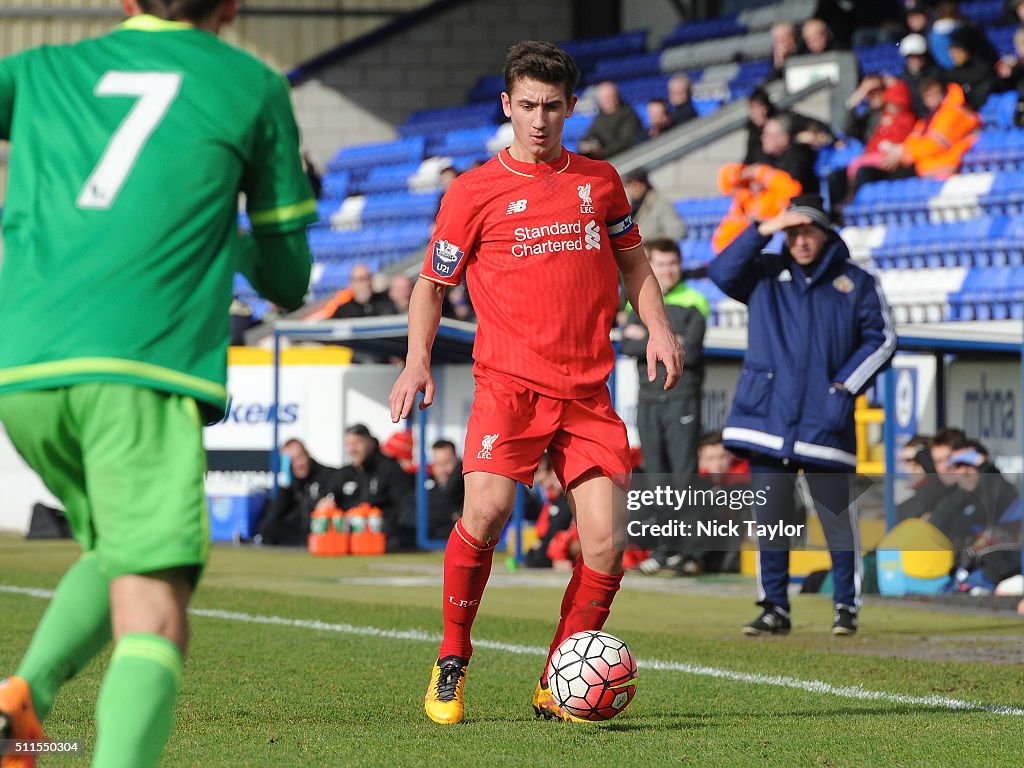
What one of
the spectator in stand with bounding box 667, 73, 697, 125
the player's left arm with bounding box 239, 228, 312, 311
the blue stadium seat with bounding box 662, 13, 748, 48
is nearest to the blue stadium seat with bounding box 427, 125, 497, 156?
the spectator in stand with bounding box 667, 73, 697, 125

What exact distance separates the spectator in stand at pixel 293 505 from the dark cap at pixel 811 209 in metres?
7.45

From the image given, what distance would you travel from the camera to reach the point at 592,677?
5293mm

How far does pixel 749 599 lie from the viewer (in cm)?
1009

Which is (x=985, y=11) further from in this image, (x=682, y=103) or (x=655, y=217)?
(x=655, y=217)

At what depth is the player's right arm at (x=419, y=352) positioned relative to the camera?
5168 mm

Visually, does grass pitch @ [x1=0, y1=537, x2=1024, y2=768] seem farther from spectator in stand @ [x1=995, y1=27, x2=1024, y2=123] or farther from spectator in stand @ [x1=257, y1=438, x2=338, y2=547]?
spectator in stand @ [x1=995, y1=27, x2=1024, y2=123]

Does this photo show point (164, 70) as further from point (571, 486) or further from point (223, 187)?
point (571, 486)

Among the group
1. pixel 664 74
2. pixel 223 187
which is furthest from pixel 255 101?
pixel 664 74

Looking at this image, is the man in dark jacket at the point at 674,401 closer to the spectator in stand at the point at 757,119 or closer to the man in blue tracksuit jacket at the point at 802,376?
the man in blue tracksuit jacket at the point at 802,376

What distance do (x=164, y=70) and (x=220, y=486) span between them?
13.1 m

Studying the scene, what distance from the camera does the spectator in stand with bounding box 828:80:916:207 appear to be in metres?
16.7

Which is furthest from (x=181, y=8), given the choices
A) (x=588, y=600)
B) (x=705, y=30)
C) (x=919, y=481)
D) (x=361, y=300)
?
(x=705, y=30)

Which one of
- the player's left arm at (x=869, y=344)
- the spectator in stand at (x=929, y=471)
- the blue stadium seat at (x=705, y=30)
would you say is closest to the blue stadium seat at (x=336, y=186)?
the blue stadium seat at (x=705, y=30)

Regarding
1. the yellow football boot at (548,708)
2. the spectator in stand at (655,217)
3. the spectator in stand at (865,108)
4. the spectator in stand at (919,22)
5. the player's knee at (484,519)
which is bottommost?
the yellow football boot at (548,708)
